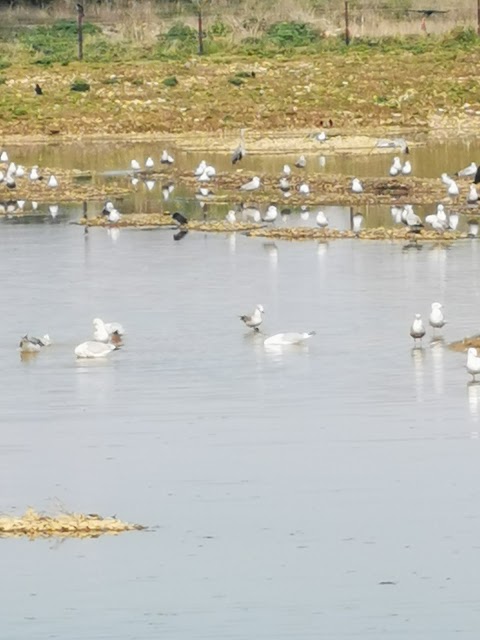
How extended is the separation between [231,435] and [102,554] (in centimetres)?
378

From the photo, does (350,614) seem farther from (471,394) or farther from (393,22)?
(393,22)

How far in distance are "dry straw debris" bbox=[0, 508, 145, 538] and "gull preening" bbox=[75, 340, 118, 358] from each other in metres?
7.04

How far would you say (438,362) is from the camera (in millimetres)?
20141

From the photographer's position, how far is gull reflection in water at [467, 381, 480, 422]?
1738 centimetres

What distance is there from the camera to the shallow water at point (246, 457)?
11875 mm

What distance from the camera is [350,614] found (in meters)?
11.6

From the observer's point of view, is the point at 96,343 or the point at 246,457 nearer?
the point at 246,457

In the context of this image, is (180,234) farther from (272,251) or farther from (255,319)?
(255,319)

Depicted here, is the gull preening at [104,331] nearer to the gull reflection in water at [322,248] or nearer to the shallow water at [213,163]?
the gull reflection in water at [322,248]

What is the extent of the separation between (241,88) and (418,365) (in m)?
36.0

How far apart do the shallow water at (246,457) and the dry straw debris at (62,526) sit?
0.16m

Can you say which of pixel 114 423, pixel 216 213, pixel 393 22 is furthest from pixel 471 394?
pixel 393 22

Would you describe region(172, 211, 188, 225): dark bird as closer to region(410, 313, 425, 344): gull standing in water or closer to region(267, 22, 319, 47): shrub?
region(410, 313, 425, 344): gull standing in water

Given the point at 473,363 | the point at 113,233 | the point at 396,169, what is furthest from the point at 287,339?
the point at 396,169
